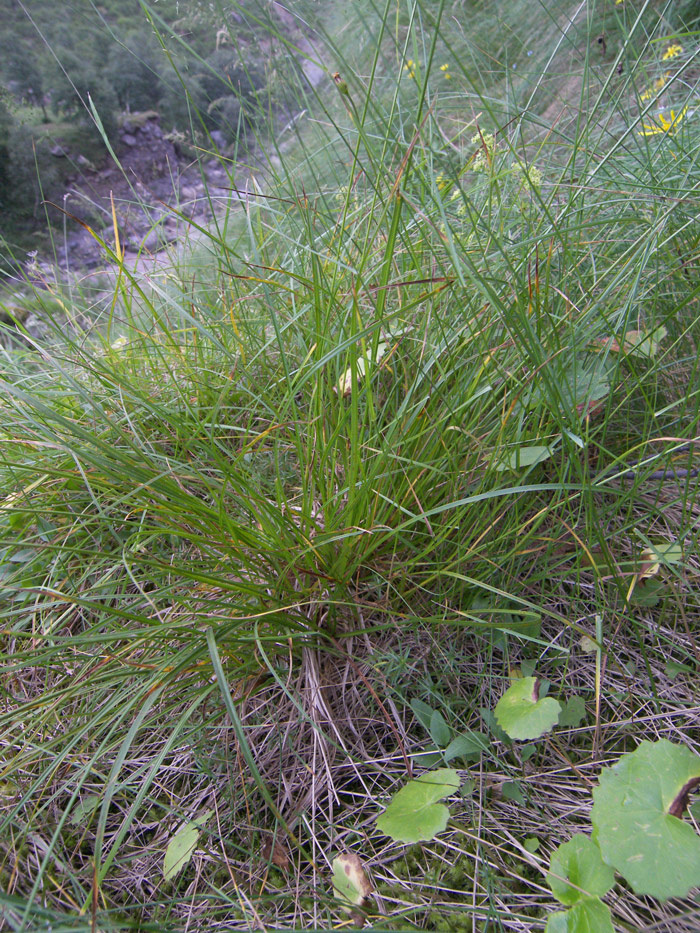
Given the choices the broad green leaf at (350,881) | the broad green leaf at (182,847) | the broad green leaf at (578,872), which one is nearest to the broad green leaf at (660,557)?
the broad green leaf at (578,872)

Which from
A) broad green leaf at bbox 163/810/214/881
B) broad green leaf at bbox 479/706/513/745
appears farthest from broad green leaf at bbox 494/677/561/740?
broad green leaf at bbox 163/810/214/881

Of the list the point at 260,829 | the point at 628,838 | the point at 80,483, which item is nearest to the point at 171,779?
the point at 260,829

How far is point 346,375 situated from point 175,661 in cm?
59

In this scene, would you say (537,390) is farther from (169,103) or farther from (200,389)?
(169,103)

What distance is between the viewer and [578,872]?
1.95 ft

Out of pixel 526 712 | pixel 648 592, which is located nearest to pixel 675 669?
pixel 648 592

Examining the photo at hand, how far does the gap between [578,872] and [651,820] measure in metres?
0.10

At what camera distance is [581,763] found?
76cm

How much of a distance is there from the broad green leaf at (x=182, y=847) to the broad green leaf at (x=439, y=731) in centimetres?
35

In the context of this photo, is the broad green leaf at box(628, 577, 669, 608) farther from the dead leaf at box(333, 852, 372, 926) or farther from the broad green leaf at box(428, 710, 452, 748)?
the dead leaf at box(333, 852, 372, 926)

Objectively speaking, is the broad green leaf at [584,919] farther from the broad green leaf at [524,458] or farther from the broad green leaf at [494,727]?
the broad green leaf at [524,458]

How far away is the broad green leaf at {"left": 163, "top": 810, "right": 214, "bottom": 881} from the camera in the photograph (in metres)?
0.75

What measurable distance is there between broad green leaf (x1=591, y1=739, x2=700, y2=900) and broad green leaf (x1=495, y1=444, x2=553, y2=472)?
A: 1.30ft

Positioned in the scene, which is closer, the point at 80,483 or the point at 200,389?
the point at 80,483
